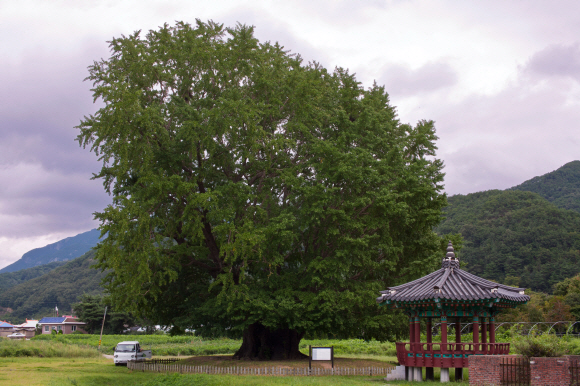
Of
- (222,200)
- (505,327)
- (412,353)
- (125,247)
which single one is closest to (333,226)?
(222,200)

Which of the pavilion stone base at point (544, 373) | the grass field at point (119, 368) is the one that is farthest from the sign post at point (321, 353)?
the pavilion stone base at point (544, 373)

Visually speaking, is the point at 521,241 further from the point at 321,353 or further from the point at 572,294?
the point at 321,353

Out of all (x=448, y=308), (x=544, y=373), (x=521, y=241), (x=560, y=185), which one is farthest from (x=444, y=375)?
(x=560, y=185)

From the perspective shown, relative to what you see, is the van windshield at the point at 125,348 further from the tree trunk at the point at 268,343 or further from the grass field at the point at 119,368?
the tree trunk at the point at 268,343

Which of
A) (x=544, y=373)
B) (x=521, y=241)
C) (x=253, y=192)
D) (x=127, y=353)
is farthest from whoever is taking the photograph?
(x=521, y=241)

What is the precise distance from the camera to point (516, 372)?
18391mm

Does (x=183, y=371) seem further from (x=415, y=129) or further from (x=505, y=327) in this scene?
(x=505, y=327)

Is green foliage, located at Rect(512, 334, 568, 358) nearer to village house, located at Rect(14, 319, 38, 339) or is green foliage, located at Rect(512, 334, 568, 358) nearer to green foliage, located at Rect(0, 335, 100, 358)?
green foliage, located at Rect(0, 335, 100, 358)

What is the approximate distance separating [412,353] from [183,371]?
42.7ft

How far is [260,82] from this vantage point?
29219 mm

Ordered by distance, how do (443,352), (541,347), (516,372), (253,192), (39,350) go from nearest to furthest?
1. (541,347)
2. (516,372)
3. (443,352)
4. (253,192)
5. (39,350)

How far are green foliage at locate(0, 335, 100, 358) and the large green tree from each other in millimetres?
17762

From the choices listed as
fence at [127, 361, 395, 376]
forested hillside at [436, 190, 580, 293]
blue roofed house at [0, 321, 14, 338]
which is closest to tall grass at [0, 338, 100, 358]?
fence at [127, 361, 395, 376]

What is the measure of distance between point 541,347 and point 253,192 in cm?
1692
